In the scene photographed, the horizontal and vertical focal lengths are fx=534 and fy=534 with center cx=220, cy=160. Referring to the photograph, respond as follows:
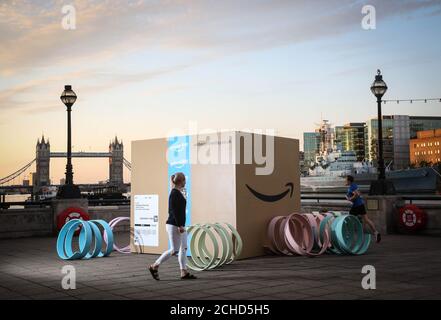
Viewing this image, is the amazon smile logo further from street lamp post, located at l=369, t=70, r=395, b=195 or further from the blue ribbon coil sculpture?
street lamp post, located at l=369, t=70, r=395, b=195

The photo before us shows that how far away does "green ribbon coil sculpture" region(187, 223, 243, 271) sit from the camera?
37.8 feet

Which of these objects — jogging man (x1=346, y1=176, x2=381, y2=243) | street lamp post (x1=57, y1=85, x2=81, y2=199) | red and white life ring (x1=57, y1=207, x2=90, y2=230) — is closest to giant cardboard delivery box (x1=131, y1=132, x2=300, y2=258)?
jogging man (x1=346, y1=176, x2=381, y2=243)

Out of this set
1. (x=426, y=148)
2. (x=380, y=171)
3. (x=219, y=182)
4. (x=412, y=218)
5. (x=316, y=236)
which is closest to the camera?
(x=219, y=182)

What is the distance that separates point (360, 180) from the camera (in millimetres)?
80250

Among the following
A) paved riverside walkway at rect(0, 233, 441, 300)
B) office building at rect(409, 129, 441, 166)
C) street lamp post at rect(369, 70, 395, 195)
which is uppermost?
office building at rect(409, 129, 441, 166)

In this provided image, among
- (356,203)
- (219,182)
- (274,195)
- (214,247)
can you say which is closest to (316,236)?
(274,195)

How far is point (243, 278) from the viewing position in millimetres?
10031

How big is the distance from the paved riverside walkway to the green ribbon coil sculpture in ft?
0.89

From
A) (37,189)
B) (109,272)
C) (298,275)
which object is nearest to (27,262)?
(109,272)

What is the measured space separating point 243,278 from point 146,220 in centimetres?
555

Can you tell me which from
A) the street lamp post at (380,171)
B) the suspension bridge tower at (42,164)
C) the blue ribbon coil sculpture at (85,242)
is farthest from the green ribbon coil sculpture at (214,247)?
the suspension bridge tower at (42,164)

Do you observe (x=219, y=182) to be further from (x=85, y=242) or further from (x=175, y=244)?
(x=175, y=244)
